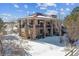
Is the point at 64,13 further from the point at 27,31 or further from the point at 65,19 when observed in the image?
the point at 27,31

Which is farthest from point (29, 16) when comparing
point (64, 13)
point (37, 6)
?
point (64, 13)

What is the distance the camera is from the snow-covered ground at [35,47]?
2.29 m

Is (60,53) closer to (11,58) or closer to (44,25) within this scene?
(44,25)

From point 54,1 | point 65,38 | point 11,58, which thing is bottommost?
point 11,58

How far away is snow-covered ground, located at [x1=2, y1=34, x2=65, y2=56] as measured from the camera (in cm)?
229

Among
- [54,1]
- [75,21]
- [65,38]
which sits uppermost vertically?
[54,1]

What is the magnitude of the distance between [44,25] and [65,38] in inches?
8.0

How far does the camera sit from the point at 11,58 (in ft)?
7.52

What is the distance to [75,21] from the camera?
2.29 meters

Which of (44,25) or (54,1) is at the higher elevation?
(54,1)

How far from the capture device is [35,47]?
230 centimetres

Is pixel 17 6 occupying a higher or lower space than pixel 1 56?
higher

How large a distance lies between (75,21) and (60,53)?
29cm

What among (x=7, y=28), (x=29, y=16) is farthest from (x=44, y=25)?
(x=7, y=28)
